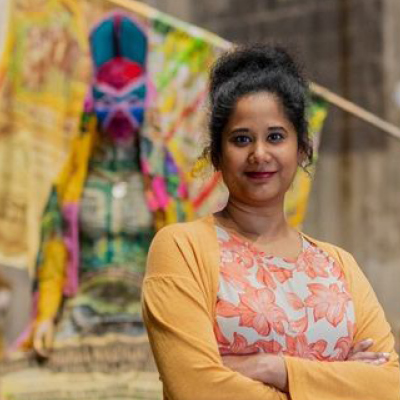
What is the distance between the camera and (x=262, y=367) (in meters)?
1.25

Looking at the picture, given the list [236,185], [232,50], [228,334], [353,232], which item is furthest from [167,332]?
[353,232]

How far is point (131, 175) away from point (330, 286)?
151 centimetres

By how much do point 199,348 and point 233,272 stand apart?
122 mm

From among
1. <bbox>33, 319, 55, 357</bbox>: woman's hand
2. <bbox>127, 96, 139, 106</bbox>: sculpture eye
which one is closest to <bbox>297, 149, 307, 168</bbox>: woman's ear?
<bbox>127, 96, 139, 106</bbox>: sculpture eye

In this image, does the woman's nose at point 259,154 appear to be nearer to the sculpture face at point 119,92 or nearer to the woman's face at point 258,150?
the woman's face at point 258,150

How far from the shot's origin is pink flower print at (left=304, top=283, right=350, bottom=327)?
1.31 metres

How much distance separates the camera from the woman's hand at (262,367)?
125cm

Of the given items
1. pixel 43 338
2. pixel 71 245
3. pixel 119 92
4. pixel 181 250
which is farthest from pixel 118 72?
pixel 181 250

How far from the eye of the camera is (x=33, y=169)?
270cm

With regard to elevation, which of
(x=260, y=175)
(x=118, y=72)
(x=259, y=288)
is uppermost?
(x=118, y=72)

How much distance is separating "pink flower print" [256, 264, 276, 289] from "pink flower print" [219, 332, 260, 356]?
9 centimetres

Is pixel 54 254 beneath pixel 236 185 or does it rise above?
beneath

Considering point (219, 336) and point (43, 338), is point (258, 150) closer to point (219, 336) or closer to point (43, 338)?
point (219, 336)

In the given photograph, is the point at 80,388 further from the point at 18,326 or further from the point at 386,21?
the point at 386,21
